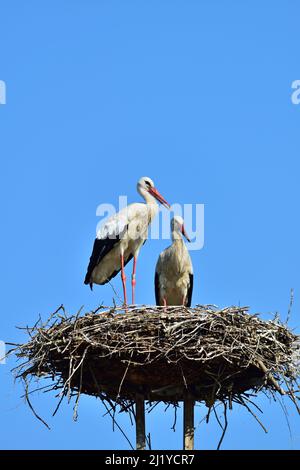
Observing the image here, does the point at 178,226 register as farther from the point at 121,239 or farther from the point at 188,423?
the point at 188,423

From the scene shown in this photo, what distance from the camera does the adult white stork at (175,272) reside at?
41.2 feet

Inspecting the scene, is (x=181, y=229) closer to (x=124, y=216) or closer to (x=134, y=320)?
(x=124, y=216)

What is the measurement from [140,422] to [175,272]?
2286 millimetres

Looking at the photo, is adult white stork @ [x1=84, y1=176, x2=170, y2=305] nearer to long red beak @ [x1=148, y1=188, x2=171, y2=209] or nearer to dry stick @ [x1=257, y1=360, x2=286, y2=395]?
long red beak @ [x1=148, y1=188, x2=171, y2=209]

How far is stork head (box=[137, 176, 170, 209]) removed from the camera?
1327cm

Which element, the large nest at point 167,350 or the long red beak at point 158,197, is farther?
the long red beak at point 158,197

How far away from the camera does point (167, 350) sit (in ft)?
32.9

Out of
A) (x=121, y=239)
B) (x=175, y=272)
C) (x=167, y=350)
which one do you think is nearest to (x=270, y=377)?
(x=167, y=350)

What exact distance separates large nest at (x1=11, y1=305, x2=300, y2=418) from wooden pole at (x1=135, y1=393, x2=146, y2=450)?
292mm

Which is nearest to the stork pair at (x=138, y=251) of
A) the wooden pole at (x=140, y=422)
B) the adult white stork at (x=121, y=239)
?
the adult white stork at (x=121, y=239)

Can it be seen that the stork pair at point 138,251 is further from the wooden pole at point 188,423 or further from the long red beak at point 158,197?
the wooden pole at point 188,423

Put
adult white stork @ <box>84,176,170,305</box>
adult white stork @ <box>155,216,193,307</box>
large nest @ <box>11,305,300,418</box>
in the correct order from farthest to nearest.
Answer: adult white stork @ <box>84,176,170,305</box>
adult white stork @ <box>155,216,193,307</box>
large nest @ <box>11,305,300,418</box>

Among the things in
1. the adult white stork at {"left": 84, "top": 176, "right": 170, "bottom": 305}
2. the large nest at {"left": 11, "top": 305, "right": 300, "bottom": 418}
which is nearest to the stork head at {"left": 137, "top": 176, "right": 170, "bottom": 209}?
the adult white stork at {"left": 84, "top": 176, "right": 170, "bottom": 305}
